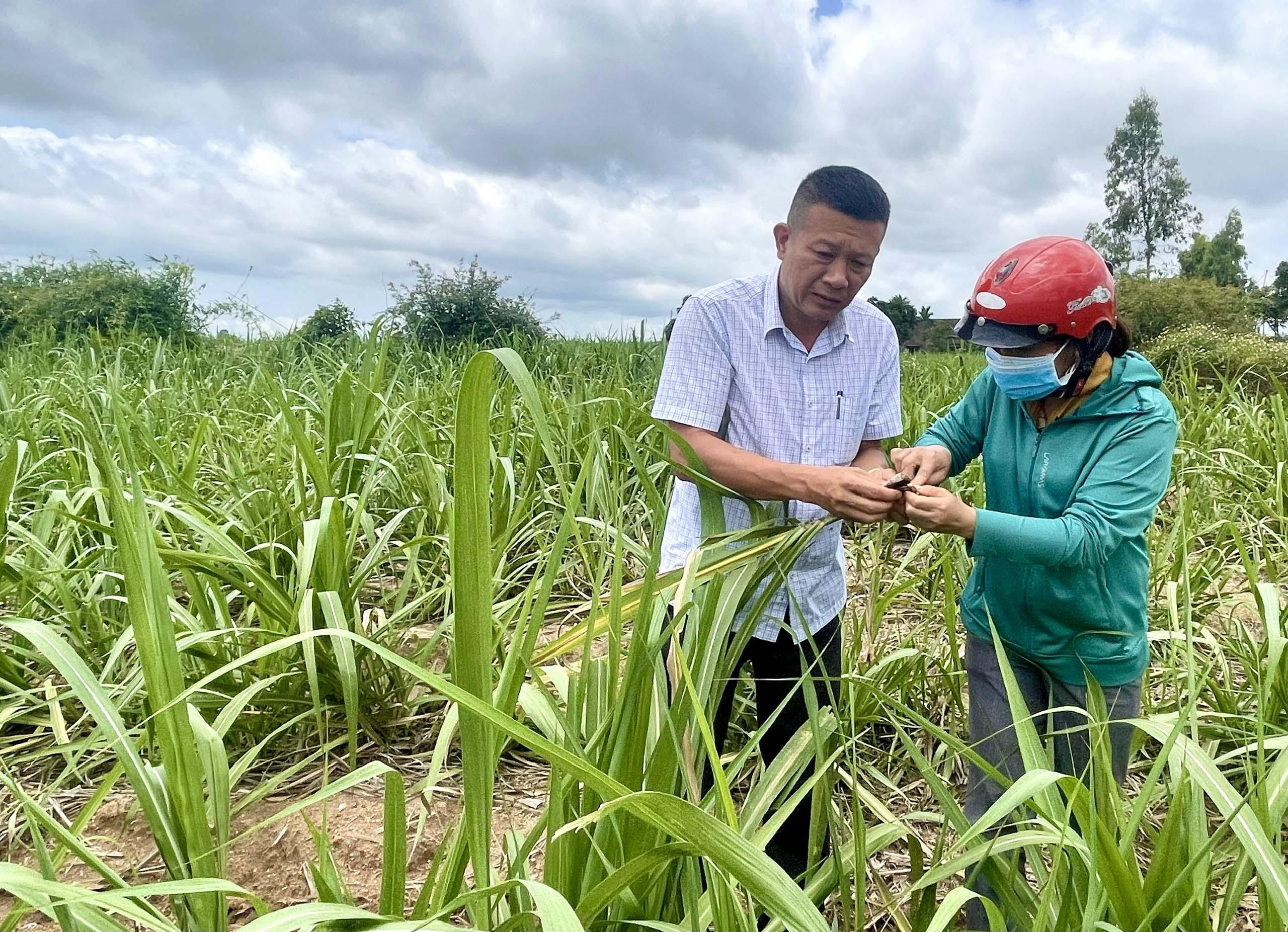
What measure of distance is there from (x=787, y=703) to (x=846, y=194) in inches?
41.5

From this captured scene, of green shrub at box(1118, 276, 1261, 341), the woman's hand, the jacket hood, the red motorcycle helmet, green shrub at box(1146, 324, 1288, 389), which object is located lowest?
the woman's hand

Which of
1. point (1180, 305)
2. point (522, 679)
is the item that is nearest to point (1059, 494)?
point (522, 679)

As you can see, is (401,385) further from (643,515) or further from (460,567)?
(460,567)

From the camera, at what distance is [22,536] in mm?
2227

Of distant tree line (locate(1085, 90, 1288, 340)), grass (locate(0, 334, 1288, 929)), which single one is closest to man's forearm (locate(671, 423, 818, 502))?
grass (locate(0, 334, 1288, 929))

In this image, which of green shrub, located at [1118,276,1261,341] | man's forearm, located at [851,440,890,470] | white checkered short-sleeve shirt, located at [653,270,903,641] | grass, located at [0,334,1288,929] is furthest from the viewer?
green shrub, located at [1118,276,1261,341]

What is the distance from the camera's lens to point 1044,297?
1.37 metres

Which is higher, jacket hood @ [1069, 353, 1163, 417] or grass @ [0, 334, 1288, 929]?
jacket hood @ [1069, 353, 1163, 417]

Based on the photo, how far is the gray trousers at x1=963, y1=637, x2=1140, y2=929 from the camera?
4.88 ft

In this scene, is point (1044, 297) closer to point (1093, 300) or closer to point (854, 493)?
point (1093, 300)

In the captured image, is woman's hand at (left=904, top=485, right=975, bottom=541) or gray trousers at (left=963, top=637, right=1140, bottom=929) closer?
woman's hand at (left=904, top=485, right=975, bottom=541)

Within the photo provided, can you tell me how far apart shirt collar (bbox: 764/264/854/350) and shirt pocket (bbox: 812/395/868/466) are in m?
0.13

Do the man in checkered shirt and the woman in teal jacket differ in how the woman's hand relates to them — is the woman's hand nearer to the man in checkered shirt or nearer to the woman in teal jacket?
the woman in teal jacket

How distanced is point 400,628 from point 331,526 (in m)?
0.42
